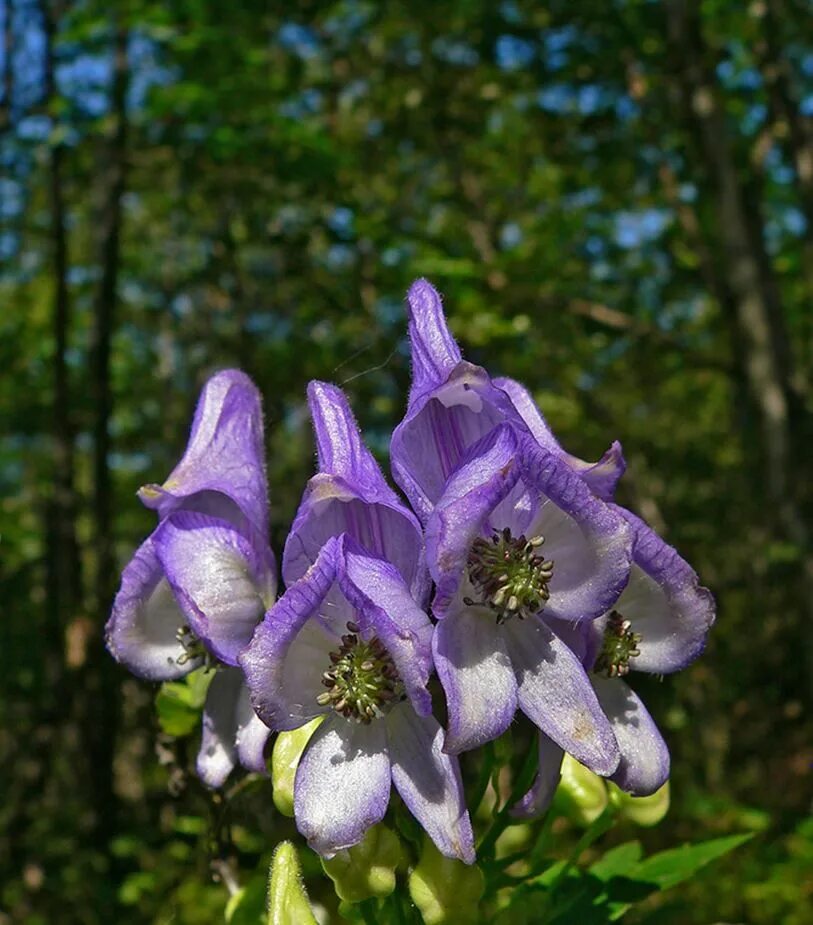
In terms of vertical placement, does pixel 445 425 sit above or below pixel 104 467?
above

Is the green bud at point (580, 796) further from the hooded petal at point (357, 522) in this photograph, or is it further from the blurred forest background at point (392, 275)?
the blurred forest background at point (392, 275)

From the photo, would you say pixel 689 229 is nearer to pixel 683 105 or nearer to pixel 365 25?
pixel 683 105

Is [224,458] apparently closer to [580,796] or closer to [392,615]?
[392,615]

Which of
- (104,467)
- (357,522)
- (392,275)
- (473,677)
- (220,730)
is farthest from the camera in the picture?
(104,467)

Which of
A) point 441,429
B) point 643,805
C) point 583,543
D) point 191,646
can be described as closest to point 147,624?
point 191,646

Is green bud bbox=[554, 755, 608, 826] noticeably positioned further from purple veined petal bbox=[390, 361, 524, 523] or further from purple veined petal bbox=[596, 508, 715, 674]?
purple veined petal bbox=[390, 361, 524, 523]

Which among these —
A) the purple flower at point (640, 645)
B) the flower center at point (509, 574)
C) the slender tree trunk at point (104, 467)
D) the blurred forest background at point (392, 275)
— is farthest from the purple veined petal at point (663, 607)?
the slender tree trunk at point (104, 467)
